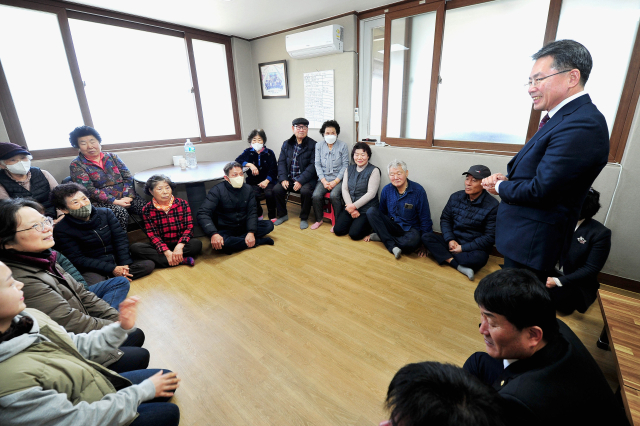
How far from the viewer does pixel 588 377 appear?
0.79m

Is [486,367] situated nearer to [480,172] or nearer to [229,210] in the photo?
[480,172]

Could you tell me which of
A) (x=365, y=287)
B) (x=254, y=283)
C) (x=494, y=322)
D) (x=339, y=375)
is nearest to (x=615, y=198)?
(x=365, y=287)

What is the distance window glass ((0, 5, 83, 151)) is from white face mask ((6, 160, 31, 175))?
700mm

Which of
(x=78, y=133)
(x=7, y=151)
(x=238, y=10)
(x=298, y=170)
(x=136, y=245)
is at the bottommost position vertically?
(x=136, y=245)

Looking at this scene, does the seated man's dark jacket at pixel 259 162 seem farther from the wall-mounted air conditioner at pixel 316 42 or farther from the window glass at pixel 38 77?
the window glass at pixel 38 77

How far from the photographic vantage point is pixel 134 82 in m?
3.73

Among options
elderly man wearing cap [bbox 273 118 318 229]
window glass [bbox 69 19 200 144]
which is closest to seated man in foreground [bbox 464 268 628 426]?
elderly man wearing cap [bbox 273 118 318 229]

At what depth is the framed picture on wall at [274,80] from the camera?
4375 mm

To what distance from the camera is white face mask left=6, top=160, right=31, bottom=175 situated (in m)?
2.51

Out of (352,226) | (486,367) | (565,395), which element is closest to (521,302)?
(565,395)

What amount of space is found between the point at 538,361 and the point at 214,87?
492 centimetres

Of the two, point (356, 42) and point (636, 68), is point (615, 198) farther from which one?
point (356, 42)

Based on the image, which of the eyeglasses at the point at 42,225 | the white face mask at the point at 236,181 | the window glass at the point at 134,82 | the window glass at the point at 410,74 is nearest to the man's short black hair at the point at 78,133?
the window glass at the point at 134,82

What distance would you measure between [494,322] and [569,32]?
9.23 feet
